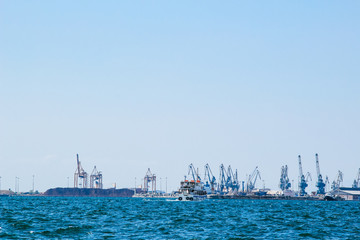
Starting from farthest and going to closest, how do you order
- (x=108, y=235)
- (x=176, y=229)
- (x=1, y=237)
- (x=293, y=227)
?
(x=293, y=227) < (x=176, y=229) < (x=108, y=235) < (x=1, y=237)

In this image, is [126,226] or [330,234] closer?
[330,234]

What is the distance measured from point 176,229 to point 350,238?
70.3 feet

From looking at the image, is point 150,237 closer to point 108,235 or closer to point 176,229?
point 108,235

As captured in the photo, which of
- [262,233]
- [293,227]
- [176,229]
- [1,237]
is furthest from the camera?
[293,227]

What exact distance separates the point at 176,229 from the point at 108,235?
1175 cm

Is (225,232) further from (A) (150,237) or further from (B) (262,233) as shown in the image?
(A) (150,237)

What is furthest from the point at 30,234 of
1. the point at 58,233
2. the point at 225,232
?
the point at 225,232

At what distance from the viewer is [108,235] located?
55.8m

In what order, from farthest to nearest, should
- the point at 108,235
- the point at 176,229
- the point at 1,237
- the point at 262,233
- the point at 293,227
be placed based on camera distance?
the point at 293,227, the point at 176,229, the point at 262,233, the point at 108,235, the point at 1,237

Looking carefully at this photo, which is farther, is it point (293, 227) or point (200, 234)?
point (293, 227)

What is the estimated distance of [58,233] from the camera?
57531 mm

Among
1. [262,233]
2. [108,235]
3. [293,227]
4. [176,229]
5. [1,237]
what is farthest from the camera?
[293,227]

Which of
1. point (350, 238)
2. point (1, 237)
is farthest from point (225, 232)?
point (1, 237)

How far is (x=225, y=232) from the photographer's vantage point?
6184cm
